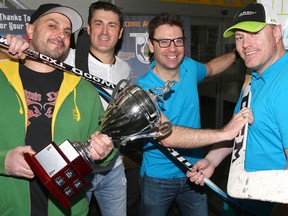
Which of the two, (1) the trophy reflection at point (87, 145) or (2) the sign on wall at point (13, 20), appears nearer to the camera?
(1) the trophy reflection at point (87, 145)

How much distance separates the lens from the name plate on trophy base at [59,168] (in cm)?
129

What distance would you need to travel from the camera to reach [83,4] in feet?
12.0

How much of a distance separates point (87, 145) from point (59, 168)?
0.64ft

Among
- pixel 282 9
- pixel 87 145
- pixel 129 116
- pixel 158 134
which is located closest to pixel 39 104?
pixel 87 145

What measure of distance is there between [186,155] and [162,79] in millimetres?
618

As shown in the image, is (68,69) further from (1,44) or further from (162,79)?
(162,79)

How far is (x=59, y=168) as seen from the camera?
4.27 feet

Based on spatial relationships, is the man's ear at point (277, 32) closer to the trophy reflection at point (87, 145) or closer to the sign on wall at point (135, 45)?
the trophy reflection at point (87, 145)

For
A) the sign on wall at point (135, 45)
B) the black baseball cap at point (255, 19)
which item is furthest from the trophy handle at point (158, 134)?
the sign on wall at point (135, 45)

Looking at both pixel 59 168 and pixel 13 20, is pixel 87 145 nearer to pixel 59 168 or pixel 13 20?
pixel 59 168

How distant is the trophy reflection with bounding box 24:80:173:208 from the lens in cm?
130

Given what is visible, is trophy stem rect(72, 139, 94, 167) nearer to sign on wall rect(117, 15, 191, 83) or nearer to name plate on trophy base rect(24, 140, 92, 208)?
name plate on trophy base rect(24, 140, 92, 208)

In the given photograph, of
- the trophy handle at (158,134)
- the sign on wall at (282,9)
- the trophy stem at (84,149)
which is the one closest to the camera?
the trophy stem at (84,149)

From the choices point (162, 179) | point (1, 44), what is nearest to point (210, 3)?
point (162, 179)
